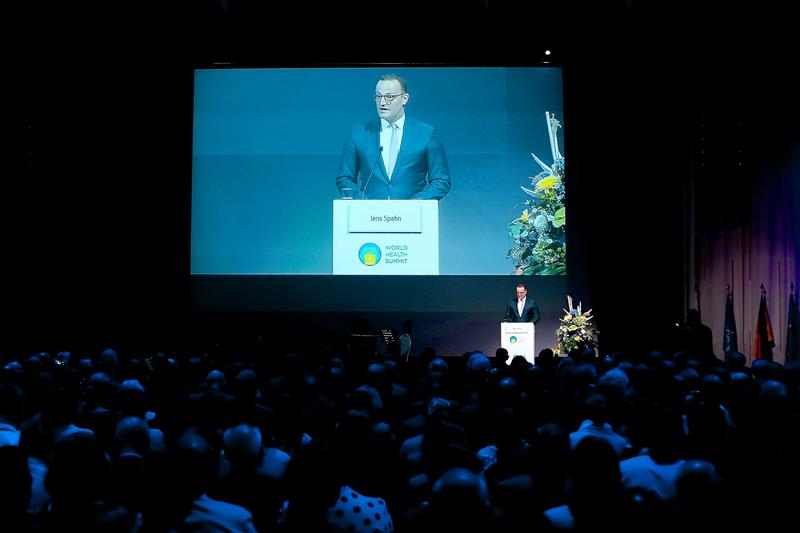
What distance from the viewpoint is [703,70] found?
11.6 meters

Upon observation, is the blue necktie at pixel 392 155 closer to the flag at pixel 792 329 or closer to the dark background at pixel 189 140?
the dark background at pixel 189 140

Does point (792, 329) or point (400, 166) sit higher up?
point (400, 166)

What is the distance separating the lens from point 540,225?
12.5 meters

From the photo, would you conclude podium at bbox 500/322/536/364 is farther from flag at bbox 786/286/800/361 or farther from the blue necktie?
the blue necktie

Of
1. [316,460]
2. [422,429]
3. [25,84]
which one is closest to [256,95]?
[25,84]

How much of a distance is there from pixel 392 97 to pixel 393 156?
0.94 meters


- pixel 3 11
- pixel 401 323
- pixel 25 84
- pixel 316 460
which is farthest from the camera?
pixel 401 323

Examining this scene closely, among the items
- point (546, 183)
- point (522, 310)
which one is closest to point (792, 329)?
point (522, 310)

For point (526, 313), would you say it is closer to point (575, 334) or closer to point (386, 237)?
point (575, 334)

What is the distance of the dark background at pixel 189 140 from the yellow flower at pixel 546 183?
428 millimetres

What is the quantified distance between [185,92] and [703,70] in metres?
7.71

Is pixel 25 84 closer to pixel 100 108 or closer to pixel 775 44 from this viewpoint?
pixel 100 108

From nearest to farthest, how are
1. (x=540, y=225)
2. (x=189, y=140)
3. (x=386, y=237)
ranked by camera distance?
(x=386, y=237) < (x=540, y=225) < (x=189, y=140)

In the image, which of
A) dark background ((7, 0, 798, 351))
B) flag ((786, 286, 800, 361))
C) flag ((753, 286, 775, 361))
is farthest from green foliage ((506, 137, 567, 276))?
flag ((786, 286, 800, 361))
